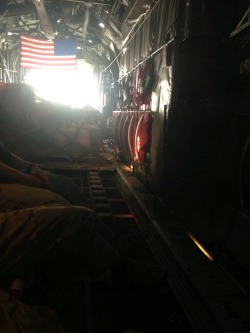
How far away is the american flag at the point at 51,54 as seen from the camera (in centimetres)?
1332

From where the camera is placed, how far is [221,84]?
3.99 m

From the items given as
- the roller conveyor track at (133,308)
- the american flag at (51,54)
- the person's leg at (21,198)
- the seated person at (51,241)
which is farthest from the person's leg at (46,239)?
the american flag at (51,54)

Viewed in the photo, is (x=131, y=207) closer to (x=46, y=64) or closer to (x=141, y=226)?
(x=141, y=226)

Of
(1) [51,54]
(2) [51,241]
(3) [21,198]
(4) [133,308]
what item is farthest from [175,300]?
(1) [51,54]

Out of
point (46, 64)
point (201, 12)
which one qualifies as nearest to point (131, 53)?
point (201, 12)

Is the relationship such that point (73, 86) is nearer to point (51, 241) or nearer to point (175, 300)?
point (175, 300)

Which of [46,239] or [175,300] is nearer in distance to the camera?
[46,239]

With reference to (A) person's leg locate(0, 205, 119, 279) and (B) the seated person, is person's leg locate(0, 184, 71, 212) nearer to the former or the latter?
(B) the seated person

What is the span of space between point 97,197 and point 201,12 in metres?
2.93

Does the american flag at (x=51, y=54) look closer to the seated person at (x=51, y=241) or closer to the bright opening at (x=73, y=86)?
the bright opening at (x=73, y=86)

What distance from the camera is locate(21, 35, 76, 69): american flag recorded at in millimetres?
13320

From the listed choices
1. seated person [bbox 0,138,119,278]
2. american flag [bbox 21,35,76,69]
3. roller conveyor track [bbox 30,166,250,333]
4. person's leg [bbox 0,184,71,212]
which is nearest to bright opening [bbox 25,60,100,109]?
american flag [bbox 21,35,76,69]

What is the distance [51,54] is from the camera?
13.6 metres

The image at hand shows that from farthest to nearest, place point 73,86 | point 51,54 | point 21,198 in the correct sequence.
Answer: point 73,86 < point 51,54 < point 21,198
